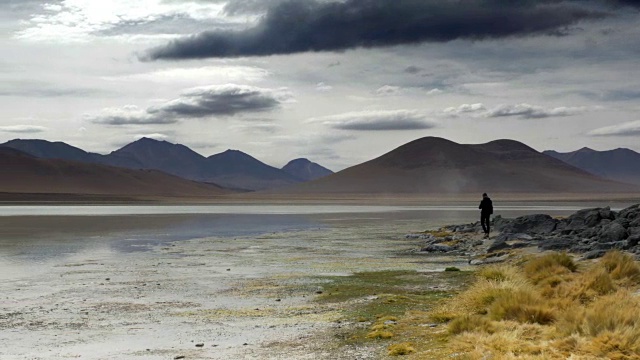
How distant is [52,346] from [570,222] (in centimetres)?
2744

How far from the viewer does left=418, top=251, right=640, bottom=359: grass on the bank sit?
9.38m

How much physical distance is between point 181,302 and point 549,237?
720 inches

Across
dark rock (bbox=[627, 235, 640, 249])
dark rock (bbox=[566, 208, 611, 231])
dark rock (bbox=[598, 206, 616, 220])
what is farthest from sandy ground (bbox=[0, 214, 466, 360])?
dark rock (bbox=[598, 206, 616, 220])

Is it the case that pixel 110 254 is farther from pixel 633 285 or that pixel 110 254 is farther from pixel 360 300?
pixel 633 285

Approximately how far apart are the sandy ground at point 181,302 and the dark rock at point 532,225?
766 cm

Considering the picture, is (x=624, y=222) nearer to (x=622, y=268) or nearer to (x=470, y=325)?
(x=622, y=268)

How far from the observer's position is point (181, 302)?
1547 centimetres

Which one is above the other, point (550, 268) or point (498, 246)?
point (550, 268)

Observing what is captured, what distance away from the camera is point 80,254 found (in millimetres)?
26812

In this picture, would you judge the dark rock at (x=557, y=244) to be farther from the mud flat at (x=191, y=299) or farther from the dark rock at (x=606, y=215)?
the dark rock at (x=606, y=215)

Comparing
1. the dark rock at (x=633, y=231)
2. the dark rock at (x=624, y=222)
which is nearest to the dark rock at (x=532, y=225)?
the dark rock at (x=624, y=222)

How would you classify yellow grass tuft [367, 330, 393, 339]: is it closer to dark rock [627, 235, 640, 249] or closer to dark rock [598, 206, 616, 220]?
dark rock [627, 235, 640, 249]

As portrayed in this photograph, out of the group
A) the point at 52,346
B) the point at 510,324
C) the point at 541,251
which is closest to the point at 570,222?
the point at 541,251

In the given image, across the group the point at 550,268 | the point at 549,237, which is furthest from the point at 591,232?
the point at 550,268
